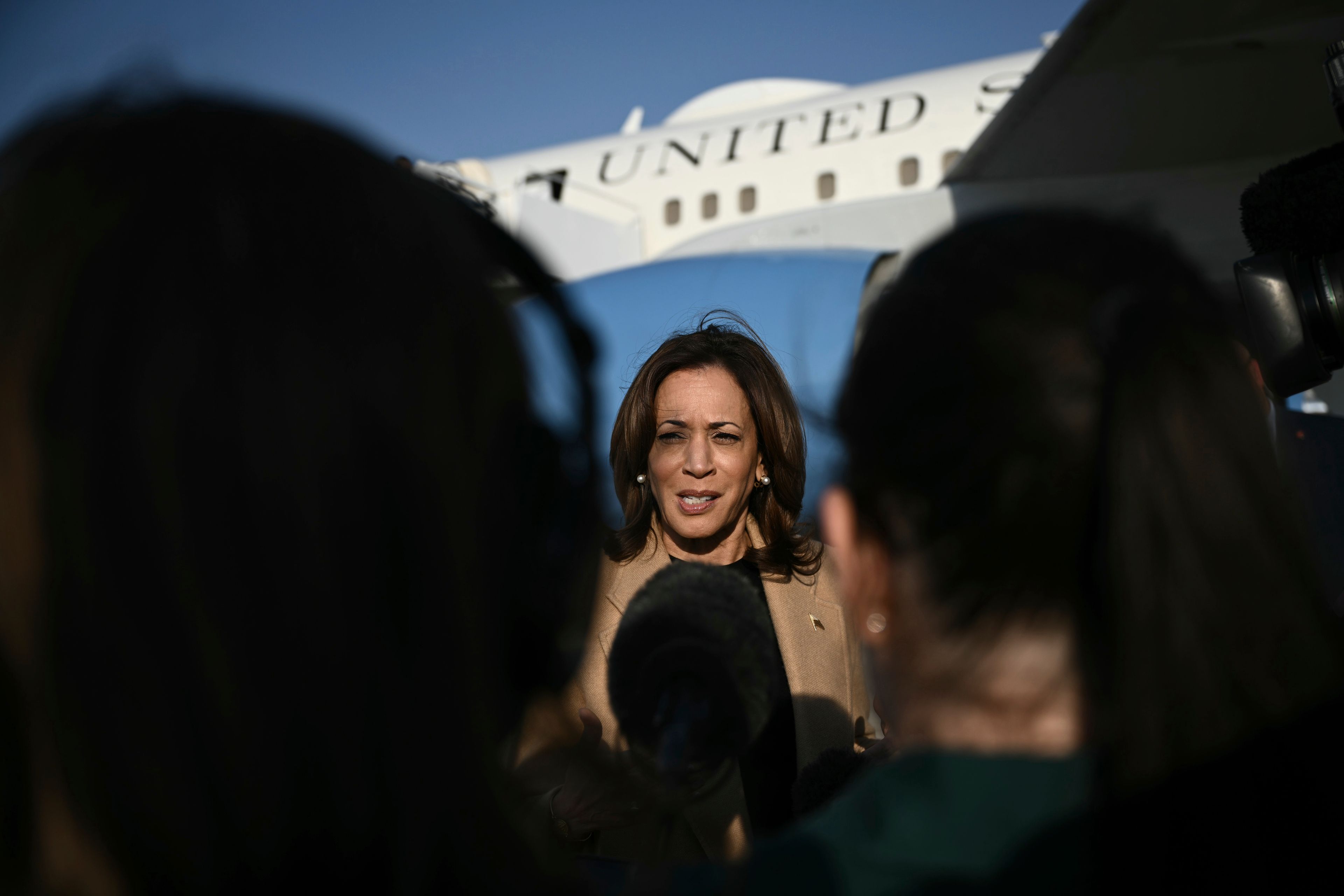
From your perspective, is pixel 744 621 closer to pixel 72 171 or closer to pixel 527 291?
pixel 527 291

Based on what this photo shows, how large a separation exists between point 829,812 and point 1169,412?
0.49m

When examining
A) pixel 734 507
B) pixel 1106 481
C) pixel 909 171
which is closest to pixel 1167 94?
pixel 909 171

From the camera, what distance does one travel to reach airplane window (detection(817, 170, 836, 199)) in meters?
10.6

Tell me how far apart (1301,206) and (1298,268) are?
16cm

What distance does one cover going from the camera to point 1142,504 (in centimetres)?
83

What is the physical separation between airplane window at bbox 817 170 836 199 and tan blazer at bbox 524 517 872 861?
8516 mm

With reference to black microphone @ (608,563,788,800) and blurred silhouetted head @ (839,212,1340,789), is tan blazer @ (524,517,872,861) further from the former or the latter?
blurred silhouetted head @ (839,212,1340,789)

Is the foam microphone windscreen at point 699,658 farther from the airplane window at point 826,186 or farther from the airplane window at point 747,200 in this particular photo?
the airplane window at point 747,200

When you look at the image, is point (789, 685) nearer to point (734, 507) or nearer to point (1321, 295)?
point (734, 507)

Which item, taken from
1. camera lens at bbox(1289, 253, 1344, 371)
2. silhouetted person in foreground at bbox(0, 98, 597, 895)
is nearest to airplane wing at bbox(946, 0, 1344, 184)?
camera lens at bbox(1289, 253, 1344, 371)

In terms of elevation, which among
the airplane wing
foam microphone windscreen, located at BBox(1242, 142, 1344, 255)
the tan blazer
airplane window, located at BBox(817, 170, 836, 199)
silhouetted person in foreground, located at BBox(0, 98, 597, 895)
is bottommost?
the tan blazer

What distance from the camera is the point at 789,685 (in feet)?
7.79

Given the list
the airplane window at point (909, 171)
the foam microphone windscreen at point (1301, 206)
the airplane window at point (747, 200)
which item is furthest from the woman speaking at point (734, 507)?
the airplane window at point (747, 200)

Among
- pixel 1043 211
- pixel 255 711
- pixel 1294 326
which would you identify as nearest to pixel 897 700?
pixel 1043 211
